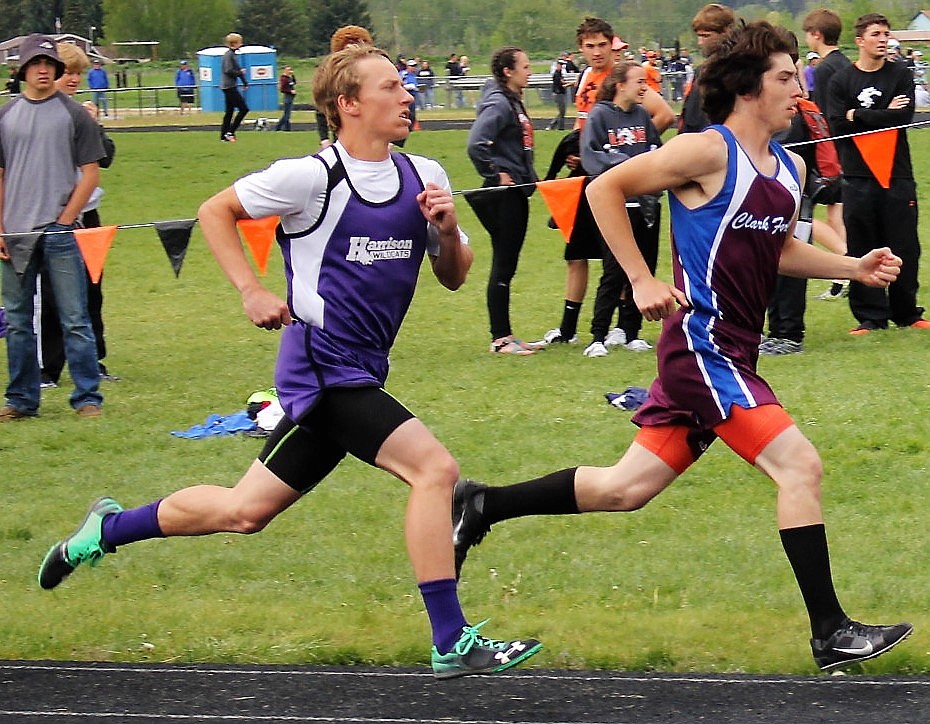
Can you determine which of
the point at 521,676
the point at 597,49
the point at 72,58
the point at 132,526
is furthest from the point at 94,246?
the point at 521,676

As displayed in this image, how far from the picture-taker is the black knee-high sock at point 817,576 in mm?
4605

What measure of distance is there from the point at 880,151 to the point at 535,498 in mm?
6200

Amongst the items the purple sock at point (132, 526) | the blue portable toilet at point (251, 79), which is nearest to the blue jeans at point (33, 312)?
the purple sock at point (132, 526)

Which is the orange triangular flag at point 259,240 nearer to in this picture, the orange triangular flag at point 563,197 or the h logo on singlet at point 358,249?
the orange triangular flag at point 563,197

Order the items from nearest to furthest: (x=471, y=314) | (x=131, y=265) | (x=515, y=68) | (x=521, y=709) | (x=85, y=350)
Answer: (x=521, y=709), (x=85, y=350), (x=515, y=68), (x=471, y=314), (x=131, y=265)

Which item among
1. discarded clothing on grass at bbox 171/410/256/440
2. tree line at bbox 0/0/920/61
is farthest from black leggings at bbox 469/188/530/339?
tree line at bbox 0/0/920/61

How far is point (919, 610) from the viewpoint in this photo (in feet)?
17.5

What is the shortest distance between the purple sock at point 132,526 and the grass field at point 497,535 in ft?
1.30

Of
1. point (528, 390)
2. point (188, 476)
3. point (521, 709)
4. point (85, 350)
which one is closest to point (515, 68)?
point (528, 390)

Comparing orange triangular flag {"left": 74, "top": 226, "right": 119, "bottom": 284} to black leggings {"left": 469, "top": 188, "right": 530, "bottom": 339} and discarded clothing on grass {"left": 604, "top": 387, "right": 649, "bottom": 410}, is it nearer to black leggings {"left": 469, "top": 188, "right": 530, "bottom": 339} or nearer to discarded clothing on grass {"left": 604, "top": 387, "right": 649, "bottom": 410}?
black leggings {"left": 469, "top": 188, "right": 530, "bottom": 339}

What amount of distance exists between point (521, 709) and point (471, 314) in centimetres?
825

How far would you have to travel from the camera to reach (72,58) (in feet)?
31.0

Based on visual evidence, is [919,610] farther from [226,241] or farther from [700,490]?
[226,241]

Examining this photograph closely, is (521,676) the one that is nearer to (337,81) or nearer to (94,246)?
(337,81)
